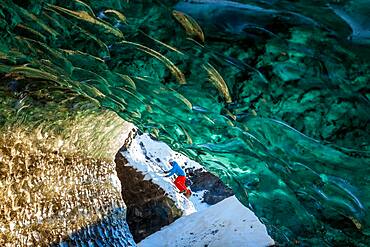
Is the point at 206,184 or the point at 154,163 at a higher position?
the point at 154,163

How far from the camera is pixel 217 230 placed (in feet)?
11.7

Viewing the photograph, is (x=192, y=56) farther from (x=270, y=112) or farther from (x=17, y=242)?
(x=17, y=242)

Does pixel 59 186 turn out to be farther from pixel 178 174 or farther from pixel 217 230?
pixel 178 174

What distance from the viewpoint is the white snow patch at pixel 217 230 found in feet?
10.8

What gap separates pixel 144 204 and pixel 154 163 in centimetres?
61

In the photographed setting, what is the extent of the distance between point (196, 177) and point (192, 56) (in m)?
5.47

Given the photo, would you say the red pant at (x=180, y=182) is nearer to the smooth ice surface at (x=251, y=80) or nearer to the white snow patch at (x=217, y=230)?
the white snow patch at (x=217, y=230)

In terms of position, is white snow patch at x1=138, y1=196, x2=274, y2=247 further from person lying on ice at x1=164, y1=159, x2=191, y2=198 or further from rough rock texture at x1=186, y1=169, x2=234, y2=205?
rough rock texture at x1=186, y1=169, x2=234, y2=205

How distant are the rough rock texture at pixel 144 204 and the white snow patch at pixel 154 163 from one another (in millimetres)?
73

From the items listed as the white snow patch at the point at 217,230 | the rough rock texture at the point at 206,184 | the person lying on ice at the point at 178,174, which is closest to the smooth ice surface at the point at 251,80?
the white snow patch at the point at 217,230

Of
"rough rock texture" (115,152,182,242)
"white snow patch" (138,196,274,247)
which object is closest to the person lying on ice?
"rough rock texture" (115,152,182,242)

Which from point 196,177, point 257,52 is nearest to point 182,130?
point 257,52

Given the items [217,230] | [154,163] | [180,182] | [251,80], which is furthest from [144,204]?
[251,80]

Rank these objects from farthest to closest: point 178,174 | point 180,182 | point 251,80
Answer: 1. point 180,182
2. point 178,174
3. point 251,80
